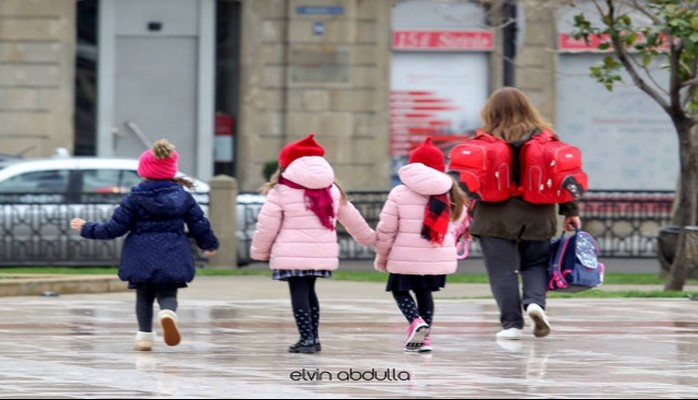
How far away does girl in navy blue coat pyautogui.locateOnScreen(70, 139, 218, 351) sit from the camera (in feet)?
38.2

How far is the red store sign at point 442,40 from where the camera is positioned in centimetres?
2981

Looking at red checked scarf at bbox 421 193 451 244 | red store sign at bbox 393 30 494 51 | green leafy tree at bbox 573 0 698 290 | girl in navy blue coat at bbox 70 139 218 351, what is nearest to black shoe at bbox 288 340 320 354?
girl in navy blue coat at bbox 70 139 218 351

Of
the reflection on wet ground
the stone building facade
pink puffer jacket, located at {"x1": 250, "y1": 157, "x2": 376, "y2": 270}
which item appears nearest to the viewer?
the reflection on wet ground

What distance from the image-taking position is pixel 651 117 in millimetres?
30688

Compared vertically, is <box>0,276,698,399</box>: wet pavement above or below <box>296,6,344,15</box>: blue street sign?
below

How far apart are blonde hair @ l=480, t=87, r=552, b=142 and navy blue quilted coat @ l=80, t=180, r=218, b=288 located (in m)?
2.12

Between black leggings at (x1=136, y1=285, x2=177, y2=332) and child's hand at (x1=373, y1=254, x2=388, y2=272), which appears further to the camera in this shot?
child's hand at (x1=373, y1=254, x2=388, y2=272)

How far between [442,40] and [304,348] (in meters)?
18.7

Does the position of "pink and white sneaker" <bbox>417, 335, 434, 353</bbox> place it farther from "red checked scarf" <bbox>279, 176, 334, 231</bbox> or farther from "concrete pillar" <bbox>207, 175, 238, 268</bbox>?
"concrete pillar" <bbox>207, 175, 238, 268</bbox>

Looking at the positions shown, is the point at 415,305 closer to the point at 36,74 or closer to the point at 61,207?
the point at 61,207

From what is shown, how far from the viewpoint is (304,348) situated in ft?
38.2

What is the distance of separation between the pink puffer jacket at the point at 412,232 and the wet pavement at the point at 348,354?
580 mm

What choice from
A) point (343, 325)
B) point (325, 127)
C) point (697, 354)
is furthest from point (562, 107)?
point (697, 354)

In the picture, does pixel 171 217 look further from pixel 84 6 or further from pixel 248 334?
pixel 84 6
